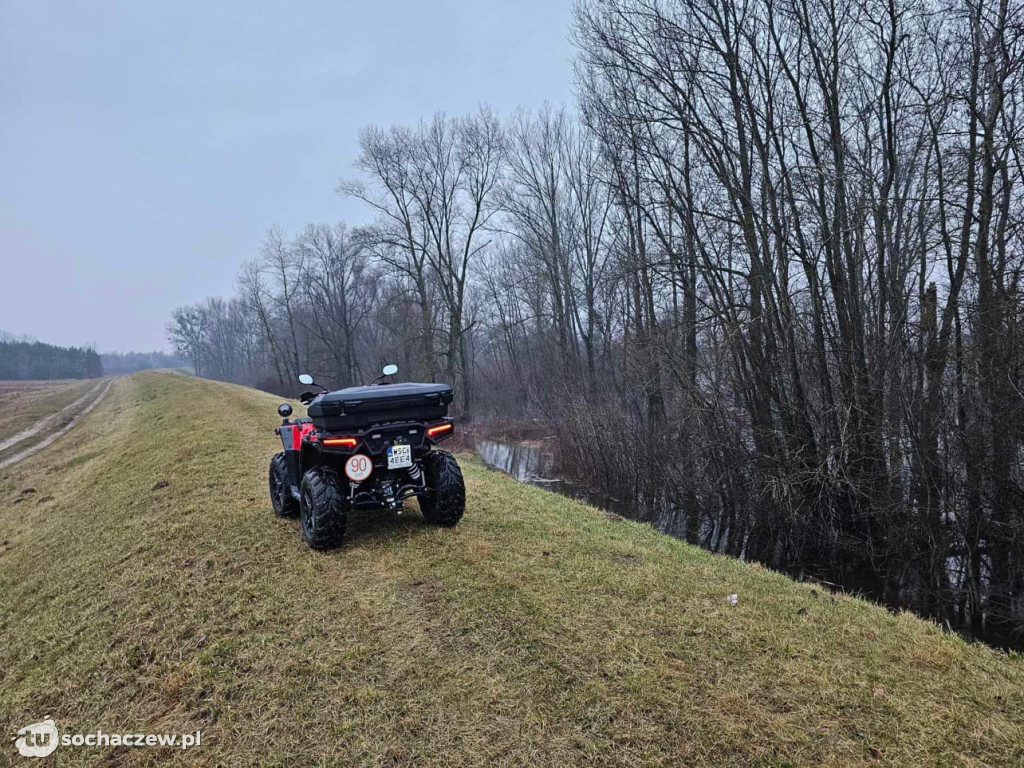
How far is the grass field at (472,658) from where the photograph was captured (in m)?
2.55

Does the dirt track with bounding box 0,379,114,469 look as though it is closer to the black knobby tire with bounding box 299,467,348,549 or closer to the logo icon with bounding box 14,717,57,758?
the black knobby tire with bounding box 299,467,348,549

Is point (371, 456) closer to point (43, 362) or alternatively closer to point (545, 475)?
point (545, 475)

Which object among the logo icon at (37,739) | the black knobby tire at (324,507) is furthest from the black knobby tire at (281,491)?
the logo icon at (37,739)

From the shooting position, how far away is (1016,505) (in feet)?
18.5

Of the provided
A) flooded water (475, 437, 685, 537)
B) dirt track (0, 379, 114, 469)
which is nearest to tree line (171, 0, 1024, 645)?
flooded water (475, 437, 685, 537)

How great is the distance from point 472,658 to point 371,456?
203 cm

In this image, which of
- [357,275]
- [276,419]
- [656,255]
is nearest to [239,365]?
[357,275]

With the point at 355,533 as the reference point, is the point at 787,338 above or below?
above

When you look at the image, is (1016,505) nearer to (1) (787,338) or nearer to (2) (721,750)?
(1) (787,338)

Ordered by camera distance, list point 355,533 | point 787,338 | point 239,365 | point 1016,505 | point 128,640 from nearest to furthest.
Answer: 1. point 128,640
2. point 355,533
3. point 1016,505
4. point 787,338
5. point 239,365

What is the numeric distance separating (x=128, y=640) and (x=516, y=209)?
74.4 feet

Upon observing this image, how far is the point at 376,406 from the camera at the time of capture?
4.56 meters

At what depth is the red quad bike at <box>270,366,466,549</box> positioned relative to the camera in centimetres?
454

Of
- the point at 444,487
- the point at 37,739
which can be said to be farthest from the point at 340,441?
the point at 37,739
